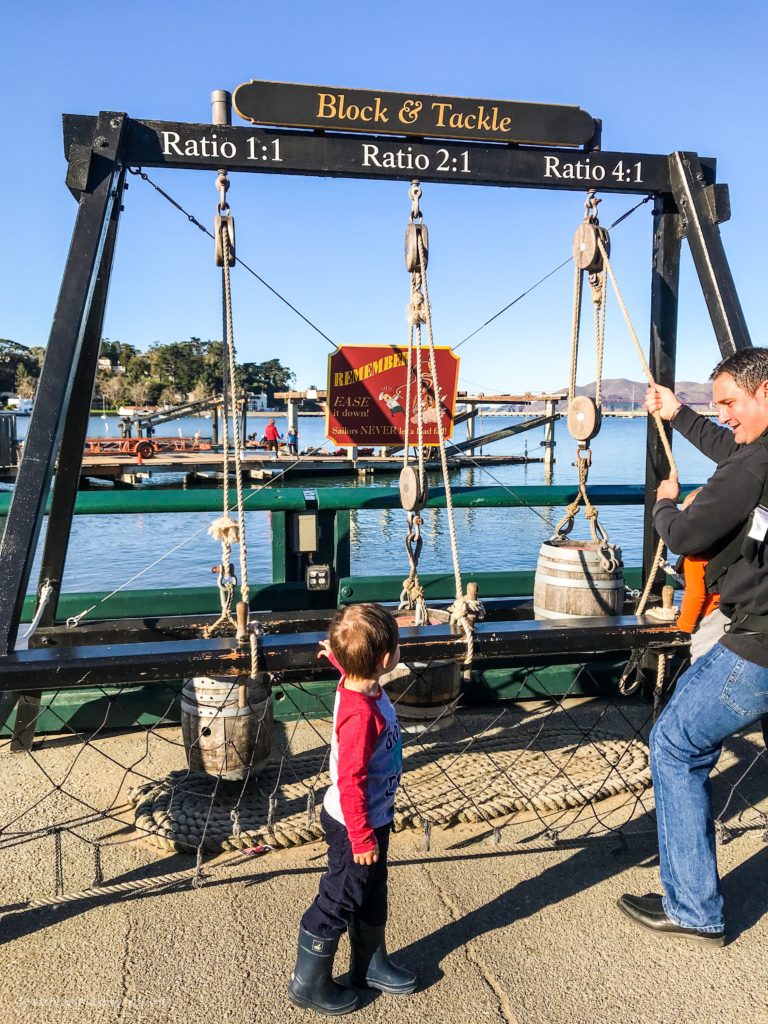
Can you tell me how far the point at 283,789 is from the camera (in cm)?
405

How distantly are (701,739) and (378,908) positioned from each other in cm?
125

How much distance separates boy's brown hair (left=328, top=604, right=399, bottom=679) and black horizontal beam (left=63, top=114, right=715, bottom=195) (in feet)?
8.84

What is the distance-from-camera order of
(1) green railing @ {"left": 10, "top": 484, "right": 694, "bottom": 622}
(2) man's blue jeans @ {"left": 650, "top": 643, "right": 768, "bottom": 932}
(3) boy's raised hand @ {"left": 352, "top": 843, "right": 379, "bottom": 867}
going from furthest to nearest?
(1) green railing @ {"left": 10, "top": 484, "right": 694, "bottom": 622} → (2) man's blue jeans @ {"left": 650, "top": 643, "right": 768, "bottom": 932} → (3) boy's raised hand @ {"left": 352, "top": 843, "right": 379, "bottom": 867}

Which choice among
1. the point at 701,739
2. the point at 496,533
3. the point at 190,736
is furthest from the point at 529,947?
the point at 496,533

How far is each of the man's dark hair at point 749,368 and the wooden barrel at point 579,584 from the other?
1498 millimetres

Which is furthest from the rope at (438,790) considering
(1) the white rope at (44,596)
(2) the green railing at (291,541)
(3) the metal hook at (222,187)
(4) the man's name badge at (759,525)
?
(3) the metal hook at (222,187)

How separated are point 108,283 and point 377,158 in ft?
5.32

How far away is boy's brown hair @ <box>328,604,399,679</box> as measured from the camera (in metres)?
2.46

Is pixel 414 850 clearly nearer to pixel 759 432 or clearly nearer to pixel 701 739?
pixel 701 739

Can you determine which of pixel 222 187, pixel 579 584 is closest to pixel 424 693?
pixel 579 584

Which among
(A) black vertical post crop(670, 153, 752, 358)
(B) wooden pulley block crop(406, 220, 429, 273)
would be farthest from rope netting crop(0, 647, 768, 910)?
(B) wooden pulley block crop(406, 220, 429, 273)

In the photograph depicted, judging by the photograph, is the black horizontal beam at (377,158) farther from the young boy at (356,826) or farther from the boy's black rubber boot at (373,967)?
the boy's black rubber boot at (373,967)

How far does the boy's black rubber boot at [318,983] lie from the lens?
2.49 metres

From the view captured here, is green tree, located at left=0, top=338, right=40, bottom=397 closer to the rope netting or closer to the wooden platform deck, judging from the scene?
the wooden platform deck
